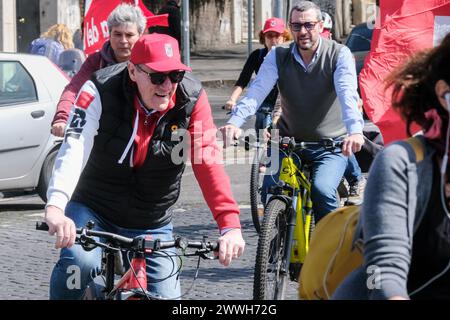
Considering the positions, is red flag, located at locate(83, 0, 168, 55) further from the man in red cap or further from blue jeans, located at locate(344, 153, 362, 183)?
the man in red cap

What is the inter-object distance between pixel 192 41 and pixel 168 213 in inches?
1172

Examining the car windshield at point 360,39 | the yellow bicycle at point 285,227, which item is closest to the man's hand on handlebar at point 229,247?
the yellow bicycle at point 285,227

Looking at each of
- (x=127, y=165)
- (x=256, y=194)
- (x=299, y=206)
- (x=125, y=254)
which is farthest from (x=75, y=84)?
(x=125, y=254)

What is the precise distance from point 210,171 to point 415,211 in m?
1.81

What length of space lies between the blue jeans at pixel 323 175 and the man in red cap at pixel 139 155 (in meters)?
2.30

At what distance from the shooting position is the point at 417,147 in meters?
3.14

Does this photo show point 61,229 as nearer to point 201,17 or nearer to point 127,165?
point 127,165

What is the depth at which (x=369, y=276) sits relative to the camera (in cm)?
312

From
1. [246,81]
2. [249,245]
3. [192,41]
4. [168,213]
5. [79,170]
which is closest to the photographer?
[79,170]

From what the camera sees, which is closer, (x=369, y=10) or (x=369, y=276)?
(x=369, y=276)

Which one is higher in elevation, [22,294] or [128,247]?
[128,247]
